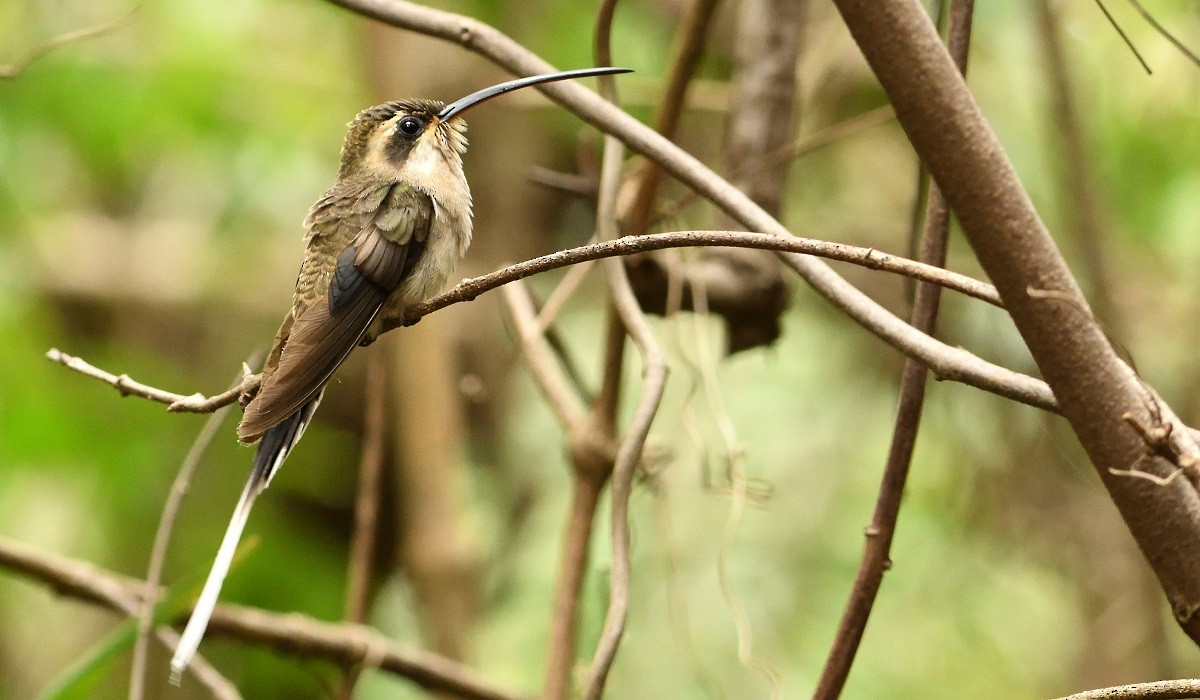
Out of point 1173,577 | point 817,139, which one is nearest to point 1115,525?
point 817,139

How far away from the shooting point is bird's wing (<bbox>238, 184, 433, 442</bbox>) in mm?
2033

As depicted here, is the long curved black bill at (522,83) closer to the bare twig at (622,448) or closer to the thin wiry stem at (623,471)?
the bare twig at (622,448)

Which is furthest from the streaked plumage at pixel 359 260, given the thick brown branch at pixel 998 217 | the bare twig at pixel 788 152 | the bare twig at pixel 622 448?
the thick brown branch at pixel 998 217

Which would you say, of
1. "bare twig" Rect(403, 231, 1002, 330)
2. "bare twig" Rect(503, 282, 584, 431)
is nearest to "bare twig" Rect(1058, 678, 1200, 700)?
"bare twig" Rect(403, 231, 1002, 330)

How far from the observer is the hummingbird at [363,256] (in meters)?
2.08

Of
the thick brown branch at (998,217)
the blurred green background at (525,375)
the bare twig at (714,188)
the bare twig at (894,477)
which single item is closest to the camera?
the thick brown branch at (998,217)

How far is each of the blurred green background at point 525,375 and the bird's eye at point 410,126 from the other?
1.49 m

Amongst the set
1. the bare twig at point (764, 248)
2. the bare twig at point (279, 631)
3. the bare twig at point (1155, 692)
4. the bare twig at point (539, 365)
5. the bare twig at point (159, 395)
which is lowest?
the bare twig at point (279, 631)

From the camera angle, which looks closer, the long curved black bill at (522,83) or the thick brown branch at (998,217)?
the thick brown branch at (998,217)

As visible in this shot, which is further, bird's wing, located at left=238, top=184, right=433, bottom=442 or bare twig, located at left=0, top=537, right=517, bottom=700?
bare twig, located at left=0, top=537, right=517, bottom=700

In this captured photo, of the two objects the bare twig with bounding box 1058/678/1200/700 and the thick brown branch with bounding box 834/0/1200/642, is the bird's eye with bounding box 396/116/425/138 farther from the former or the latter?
the bare twig with bounding box 1058/678/1200/700

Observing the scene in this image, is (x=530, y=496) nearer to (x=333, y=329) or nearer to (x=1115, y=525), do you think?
(x=1115, y=525)

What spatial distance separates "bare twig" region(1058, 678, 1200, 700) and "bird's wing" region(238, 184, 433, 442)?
1356 mm

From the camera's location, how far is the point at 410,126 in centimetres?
290
